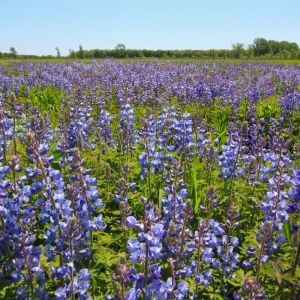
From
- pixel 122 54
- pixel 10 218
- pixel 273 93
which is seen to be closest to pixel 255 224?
pixel 10 218

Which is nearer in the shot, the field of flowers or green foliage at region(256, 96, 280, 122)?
the field of flowers

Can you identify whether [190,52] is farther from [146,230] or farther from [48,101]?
[146,230]

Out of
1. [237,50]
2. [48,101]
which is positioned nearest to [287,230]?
[48,101]

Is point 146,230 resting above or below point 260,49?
below

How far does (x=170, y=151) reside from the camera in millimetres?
5590

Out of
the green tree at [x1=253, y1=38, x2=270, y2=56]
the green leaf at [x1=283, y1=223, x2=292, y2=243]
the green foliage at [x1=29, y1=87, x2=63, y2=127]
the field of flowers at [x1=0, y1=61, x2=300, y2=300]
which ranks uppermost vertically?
the green tree at [x1=253, y1=38, x2=270, y2=56]

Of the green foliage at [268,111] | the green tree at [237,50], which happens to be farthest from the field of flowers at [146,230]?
the green tree at [237,50]

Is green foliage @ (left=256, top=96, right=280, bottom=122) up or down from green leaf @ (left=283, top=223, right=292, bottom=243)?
up

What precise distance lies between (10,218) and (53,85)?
11.2m

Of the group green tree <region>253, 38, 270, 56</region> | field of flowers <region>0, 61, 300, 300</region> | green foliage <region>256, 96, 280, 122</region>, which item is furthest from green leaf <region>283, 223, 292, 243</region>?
green tree <region>253, 38, 270, 56</region>

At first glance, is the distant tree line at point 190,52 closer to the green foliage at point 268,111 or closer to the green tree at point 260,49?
the green tree at point 260,49

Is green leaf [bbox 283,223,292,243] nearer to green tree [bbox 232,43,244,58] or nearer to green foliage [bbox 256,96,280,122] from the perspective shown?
green foliage [bbox 256,96,280,122]

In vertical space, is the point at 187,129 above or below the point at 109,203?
above

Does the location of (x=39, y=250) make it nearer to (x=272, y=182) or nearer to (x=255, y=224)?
(x=272, y=182)
